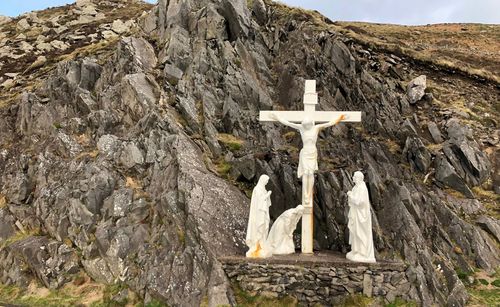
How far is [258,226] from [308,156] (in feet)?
9.34

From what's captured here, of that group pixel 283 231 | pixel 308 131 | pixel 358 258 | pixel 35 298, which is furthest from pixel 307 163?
pixel 35 298

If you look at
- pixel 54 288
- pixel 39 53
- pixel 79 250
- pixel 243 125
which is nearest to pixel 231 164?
pixel 243 125

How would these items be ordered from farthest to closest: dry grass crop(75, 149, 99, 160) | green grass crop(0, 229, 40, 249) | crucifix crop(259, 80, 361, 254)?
dry grass crop(75, 149, 99, 160), green grass crop(0, 229, 40, 249), crucifix crop(259, 80, 361, 254)

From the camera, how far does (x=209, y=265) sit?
14070 millimetres

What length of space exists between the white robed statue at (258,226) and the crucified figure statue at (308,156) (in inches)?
55.9

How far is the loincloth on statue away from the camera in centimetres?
1571

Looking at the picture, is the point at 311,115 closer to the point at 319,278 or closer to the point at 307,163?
the point at 307,163

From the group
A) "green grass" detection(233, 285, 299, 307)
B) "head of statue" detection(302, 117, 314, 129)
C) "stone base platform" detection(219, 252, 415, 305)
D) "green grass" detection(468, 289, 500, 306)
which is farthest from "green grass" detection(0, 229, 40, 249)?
"green grass" detection(468, 289, 500, 306)

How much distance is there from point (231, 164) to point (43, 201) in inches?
275

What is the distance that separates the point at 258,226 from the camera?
14594 millimetres

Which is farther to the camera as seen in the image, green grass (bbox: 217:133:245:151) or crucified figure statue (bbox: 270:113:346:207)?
green grass (bbox: 217:133:245:151)

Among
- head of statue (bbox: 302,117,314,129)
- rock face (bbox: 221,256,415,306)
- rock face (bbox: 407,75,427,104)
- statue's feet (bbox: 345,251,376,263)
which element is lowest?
rock face (bbox: 221,256,415,306)

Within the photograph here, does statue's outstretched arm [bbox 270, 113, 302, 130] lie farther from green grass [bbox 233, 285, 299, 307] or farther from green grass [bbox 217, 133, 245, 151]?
green grass [bbox 233, 285, 299, 307]

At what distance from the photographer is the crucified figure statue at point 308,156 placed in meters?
15.6
